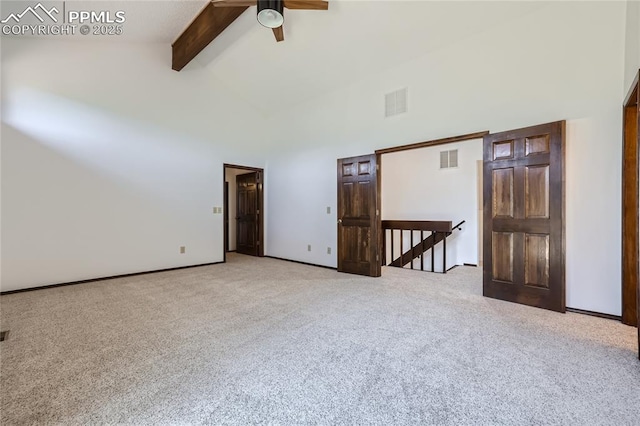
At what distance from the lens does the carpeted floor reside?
57.7 inches

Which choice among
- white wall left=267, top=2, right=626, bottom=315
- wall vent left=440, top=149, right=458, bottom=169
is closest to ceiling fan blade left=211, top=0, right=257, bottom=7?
white wall left=267, top=2, right=626, bottom=315

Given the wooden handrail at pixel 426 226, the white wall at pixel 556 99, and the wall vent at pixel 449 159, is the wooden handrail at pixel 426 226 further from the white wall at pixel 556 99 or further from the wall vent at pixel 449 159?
the white wall at pixel 556 99

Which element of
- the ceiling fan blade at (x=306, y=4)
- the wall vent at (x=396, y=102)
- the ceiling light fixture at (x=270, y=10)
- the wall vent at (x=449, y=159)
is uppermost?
the ceiling fan blade at (x=306, y=4)

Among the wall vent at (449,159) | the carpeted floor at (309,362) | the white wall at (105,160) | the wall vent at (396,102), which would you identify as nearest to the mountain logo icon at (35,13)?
the white wall at (105,160)

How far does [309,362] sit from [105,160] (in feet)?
14.3

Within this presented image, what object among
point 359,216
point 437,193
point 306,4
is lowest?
point 359,216

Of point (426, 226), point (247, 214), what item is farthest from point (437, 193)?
point (247, 214)

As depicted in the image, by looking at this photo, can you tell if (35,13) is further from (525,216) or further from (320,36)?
(525,216)

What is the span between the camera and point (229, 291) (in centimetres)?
364

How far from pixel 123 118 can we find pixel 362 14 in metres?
3.87

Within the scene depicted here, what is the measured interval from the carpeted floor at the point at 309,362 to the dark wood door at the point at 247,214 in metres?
3.22

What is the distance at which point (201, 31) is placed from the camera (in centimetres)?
400

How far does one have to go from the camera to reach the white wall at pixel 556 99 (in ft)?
8.86

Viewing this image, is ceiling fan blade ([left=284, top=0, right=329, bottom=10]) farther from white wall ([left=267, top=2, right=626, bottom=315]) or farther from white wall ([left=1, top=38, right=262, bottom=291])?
white wall ([left=1, top=38, right=262, bottom=291])
